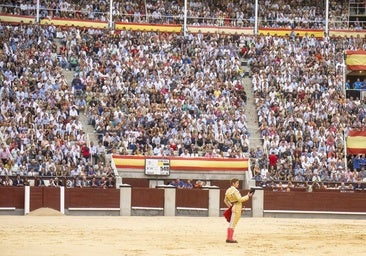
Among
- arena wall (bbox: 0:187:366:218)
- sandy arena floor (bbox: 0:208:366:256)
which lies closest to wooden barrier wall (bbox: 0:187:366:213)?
arena wall (bbox: 0:187:366:218)

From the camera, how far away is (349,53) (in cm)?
4478

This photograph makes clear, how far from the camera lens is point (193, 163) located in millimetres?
37844

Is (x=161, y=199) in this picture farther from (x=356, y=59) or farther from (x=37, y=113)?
(x=356, y=59)

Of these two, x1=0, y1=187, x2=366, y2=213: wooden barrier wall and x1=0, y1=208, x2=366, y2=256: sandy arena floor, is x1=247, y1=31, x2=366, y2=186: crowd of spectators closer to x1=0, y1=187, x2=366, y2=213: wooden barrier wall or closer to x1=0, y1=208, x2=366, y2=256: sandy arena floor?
x1=0, y1=187, x2=366, y2=213: wooden barrier wall

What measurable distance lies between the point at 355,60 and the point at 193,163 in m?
10.2

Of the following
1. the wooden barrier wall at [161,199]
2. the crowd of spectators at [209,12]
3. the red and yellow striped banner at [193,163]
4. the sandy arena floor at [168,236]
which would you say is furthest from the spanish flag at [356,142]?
the crowd of spectators at [209,12]

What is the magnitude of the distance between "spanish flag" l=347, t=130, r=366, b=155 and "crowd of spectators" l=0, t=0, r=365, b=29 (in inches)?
358

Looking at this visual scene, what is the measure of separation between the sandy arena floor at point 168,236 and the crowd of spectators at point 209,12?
50.4ft

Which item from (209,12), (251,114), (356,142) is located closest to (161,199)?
(251,114)

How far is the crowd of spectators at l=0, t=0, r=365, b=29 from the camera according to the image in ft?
152

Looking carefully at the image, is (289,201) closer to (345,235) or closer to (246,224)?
(246,224)

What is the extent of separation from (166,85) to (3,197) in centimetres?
1048

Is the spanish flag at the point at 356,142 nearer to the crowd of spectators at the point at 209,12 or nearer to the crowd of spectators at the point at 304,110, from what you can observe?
the crowd of spectators at the point at 304,110

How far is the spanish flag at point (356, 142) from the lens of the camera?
40.5 meters
